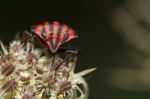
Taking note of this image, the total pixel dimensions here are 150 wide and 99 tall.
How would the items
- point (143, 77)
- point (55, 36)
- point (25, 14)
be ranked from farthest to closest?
point (25, 14) < point (143, 77) < point (55, 36)

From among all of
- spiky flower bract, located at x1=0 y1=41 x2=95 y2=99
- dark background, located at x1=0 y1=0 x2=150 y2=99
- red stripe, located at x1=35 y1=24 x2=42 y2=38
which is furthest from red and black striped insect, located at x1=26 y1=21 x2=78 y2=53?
dark background, located at x1=0 y1=0 x2=150 y2=99

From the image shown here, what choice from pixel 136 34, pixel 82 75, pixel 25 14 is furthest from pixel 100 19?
pixel 82 75

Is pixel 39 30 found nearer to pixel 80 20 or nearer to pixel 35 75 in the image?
pixel 35 75

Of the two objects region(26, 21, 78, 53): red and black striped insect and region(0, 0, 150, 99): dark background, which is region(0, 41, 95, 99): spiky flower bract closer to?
region(26, 21, 78, 53): red and black striped insect

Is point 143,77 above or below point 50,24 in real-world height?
below

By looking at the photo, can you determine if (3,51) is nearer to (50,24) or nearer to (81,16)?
(50,24)

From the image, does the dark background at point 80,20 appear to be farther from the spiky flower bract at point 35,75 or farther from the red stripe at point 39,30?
the red stripe at point 39,30
